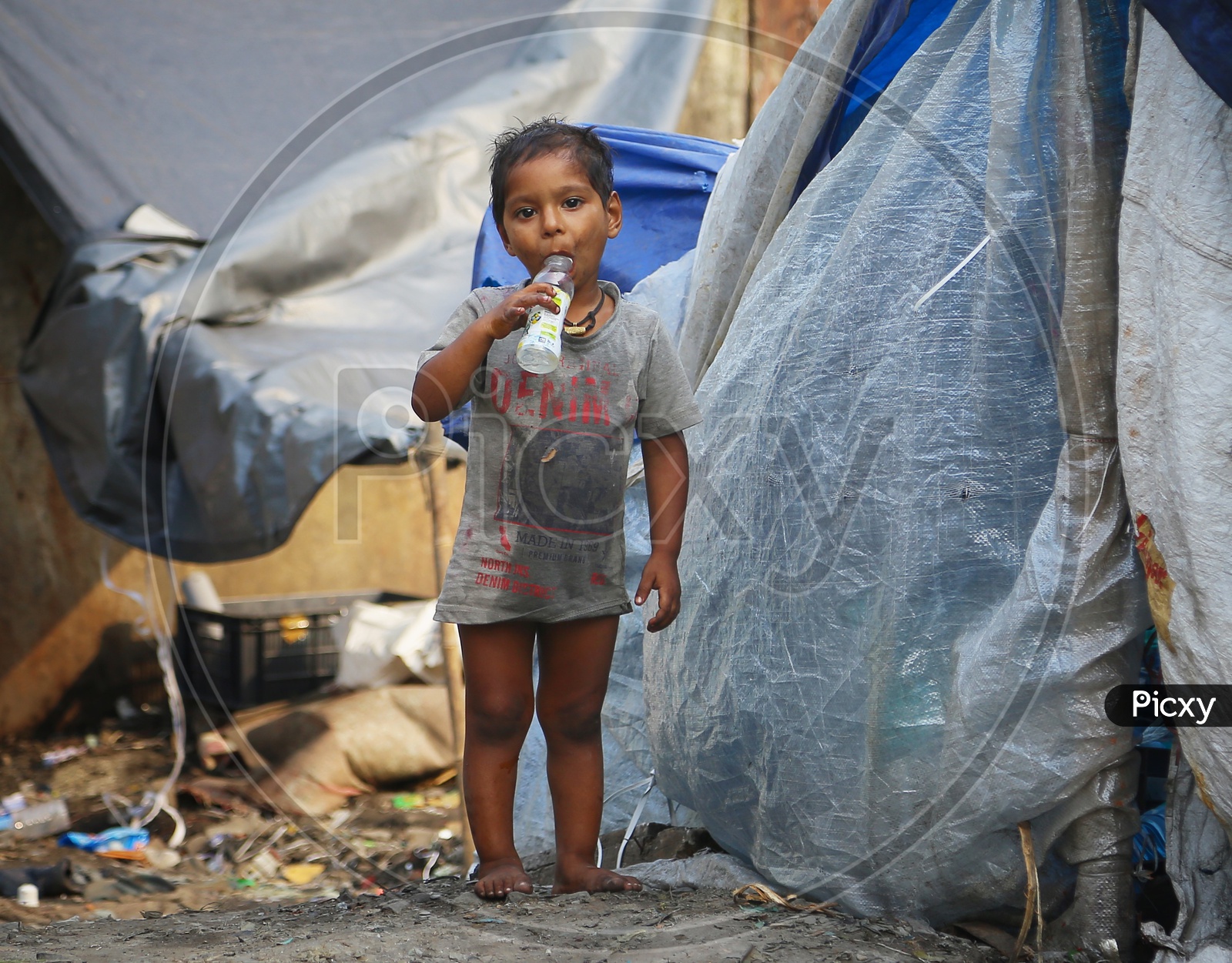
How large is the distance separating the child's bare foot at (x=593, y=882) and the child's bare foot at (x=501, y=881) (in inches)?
1.9

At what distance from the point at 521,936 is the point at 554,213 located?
95cm

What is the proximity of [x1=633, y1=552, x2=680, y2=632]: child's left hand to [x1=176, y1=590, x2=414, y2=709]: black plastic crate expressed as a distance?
262 cm

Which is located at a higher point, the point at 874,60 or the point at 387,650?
the point at 874,60

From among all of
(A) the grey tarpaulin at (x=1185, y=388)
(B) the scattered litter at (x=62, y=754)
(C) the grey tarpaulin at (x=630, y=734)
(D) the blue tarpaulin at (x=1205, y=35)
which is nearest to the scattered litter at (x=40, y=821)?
(B) the scattered litter at (x=62, y=754)

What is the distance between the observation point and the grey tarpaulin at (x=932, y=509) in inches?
47.2

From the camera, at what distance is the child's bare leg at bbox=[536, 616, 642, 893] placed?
1.51 metres

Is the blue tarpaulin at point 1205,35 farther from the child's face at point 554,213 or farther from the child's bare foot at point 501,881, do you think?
the child's bare foot at point 501,881

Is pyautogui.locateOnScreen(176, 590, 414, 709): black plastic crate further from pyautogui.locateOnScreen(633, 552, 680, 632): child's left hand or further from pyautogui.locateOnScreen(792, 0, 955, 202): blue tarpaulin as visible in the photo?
pyautogui.locateOnScreen(792, 0, 955, 202): blue tarpaulin

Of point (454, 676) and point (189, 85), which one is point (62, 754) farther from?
point (189, 85)

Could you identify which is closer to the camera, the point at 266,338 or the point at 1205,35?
the point at 1205,35

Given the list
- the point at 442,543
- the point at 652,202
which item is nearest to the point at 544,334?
the point at 652,202

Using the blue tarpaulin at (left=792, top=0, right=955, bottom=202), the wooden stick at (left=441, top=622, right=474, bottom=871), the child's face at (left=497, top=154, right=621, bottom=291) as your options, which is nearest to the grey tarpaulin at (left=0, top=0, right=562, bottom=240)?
the wooden stick at (left=441, top=622, right=474, bottom=871)

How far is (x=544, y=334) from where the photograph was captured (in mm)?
1283

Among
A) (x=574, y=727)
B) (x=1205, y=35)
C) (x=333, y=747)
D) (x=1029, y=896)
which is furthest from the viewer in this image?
(x=333, y=747)
